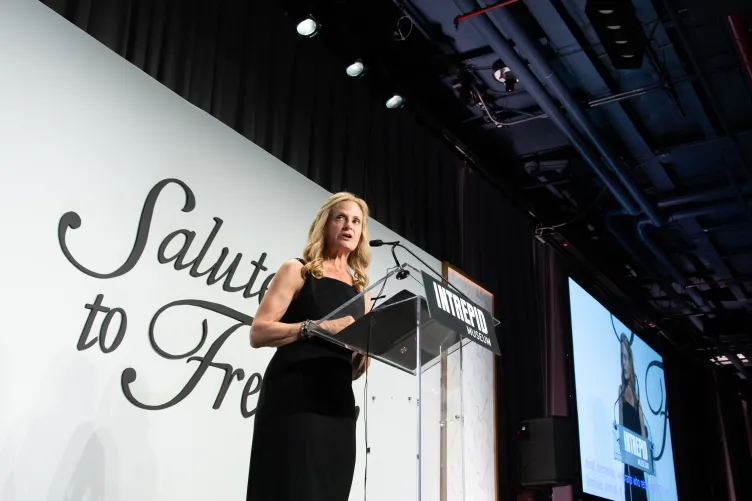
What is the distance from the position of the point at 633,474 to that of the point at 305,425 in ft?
20.2

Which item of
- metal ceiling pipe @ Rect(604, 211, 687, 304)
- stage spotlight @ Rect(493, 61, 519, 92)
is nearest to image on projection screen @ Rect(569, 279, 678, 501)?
metal ceiling pipe @ Rect(604, 211, 687, 304)

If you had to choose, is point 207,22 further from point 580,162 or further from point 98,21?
point 580,162

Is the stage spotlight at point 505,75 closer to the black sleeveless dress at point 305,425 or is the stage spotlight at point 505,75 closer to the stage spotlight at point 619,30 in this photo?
the stage spotlight at point 619,30

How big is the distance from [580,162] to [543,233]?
0.85 meters

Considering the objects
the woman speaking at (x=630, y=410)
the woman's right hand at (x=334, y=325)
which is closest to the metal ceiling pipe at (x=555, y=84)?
the woman speaking at (x=630, y=410)

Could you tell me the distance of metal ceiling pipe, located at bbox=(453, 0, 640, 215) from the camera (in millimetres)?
4191

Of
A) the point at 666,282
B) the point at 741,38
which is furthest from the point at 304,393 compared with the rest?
the point at 666,282

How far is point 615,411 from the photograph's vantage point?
22.8ft

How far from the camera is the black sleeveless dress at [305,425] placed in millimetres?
1840

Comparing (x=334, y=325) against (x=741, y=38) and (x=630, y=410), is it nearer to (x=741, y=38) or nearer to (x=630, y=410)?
(x=741, y=38)

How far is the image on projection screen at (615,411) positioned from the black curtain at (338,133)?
0.71 metres

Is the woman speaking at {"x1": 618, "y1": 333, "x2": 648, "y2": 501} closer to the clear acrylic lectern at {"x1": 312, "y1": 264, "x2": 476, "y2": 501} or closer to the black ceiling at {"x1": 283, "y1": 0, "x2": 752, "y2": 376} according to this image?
the black ceiling at {"x1": 283, "y1": 0, "x2": 752, "y2": 376}

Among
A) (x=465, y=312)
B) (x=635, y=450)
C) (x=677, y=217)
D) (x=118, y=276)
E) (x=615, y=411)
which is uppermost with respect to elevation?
(x=677, y=217)

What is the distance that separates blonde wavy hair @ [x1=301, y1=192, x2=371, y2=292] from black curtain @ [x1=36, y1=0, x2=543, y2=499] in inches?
54.0
